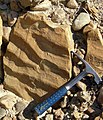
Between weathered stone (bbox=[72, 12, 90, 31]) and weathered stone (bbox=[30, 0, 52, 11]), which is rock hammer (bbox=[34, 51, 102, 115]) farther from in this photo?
weathered stone (bbox=[30, 0, 52, 11])

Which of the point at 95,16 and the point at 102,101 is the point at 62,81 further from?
the point at 95,16

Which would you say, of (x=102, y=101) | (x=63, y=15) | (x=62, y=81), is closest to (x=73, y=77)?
(x=62, y=81)

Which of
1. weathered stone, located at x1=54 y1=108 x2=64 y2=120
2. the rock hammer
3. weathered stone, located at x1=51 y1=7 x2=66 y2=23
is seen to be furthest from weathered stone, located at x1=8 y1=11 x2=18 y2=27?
weathered stone, located at x1=54 y1=108 x2=64 y2=120

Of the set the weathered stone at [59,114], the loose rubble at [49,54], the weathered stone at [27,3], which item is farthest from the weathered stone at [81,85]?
the weathered stone at [27,3]

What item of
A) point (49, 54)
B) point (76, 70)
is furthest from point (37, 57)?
point (76, 70)

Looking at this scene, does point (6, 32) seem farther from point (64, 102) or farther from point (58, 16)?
point (64, 102)

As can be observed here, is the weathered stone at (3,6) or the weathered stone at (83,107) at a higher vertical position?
→ the weathered stone at (3,6)

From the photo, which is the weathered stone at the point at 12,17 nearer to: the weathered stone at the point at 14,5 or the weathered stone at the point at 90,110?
the weathered stone at the point at 14,5
